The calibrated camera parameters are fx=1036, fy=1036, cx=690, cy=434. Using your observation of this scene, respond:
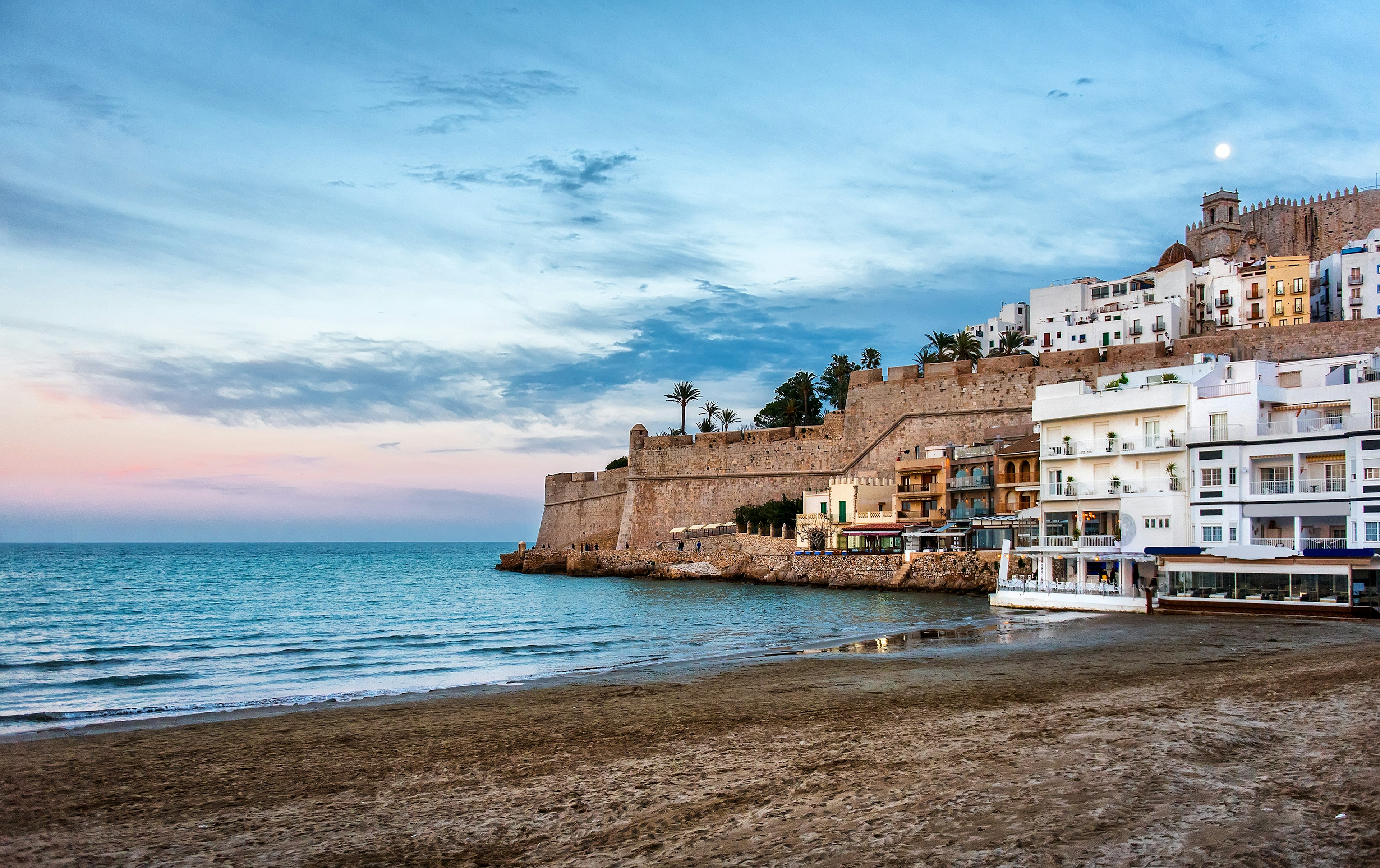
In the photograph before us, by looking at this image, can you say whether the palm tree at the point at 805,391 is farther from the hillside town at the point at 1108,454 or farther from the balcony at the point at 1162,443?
the balcony at the point at 1162,443

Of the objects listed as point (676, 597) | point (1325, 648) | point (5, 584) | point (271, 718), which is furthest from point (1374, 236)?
point (5, 584)

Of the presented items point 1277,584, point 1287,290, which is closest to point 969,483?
point 1277,584

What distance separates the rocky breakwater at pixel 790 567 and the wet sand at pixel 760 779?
76.3 ft

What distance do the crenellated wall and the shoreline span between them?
26.3m

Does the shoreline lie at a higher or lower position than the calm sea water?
higher

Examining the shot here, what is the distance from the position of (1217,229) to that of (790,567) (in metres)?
41.0

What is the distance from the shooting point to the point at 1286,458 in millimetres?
24766

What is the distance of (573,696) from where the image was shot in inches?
512

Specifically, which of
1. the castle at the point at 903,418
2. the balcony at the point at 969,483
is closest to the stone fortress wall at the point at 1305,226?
the castle at the point at 903,418

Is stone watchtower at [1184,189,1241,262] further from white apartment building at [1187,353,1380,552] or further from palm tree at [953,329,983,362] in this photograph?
white apartment building at [1187,353,1380,552]

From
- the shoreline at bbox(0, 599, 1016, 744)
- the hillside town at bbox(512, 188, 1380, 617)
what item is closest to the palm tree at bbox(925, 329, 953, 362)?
the hillside town at bbox(512, 188, 1380, 617)

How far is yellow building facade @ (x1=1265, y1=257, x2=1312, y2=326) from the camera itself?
→ 174 feet

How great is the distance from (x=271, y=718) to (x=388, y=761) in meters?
3.68

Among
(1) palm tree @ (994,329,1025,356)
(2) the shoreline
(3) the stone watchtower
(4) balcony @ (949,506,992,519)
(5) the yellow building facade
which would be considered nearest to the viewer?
(2) the shoreline
